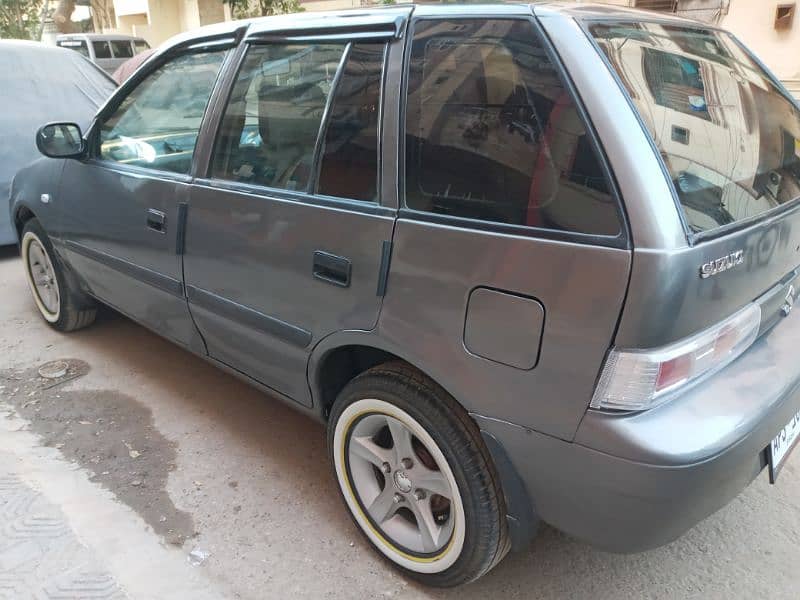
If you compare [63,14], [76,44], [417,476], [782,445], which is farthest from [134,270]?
[63,14]

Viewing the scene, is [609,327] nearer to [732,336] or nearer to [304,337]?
[732,336]

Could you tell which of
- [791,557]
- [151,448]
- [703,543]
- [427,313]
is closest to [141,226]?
[151,448]

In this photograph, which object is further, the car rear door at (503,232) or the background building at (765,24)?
the background building at (765,24)

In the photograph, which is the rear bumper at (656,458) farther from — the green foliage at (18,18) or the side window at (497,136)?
the green foliage at (18,18)

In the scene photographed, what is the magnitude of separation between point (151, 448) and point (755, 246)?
2.57m

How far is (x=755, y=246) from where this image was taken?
1739 mm

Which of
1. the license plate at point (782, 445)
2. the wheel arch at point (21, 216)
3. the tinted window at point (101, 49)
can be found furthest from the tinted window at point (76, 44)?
the license plate at point (782, 445)

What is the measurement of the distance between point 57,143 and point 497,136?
2.54 m

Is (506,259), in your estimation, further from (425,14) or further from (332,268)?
(425,14)

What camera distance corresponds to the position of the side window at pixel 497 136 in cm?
158

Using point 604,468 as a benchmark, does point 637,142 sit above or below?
above

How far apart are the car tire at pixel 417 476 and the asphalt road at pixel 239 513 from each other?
16cm

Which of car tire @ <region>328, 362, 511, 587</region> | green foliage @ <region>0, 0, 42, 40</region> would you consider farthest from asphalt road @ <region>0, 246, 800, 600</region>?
green foliage @ <region>0, 0, 42, 40</region>

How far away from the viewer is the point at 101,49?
16.1 metres
